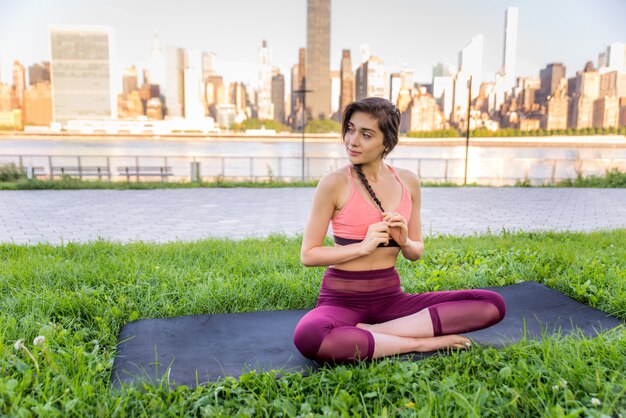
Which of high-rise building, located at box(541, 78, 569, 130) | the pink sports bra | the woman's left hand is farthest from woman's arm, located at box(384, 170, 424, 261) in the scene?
high-rise building, located at box(541, 78, 569, 130)

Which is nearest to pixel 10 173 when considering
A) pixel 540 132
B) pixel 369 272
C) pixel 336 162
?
pixel 369 272

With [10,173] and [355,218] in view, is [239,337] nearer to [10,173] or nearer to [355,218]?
[355,218]

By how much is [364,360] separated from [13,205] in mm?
8235

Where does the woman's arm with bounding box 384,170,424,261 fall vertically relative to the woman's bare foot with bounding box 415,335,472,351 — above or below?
above

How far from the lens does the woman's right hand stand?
2.26 metres

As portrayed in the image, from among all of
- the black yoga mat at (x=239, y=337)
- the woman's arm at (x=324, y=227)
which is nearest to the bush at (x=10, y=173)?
the black yoga mat at (x=239, y=337)

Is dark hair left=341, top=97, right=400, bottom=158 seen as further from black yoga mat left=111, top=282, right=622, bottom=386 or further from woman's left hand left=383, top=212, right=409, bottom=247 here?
black yoga mat left=111, top=282, right=622, bottom=386

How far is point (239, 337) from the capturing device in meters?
2.65

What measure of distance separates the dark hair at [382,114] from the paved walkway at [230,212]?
11.5ft

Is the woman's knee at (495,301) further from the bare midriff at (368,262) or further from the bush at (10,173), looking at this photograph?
the bush at (10,173)

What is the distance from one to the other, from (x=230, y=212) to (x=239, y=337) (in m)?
5.80

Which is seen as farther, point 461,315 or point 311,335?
point 461,315

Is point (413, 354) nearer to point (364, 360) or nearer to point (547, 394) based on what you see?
point (364, 360)

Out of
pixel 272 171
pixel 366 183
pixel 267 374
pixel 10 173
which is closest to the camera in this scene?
pixel 267 374
